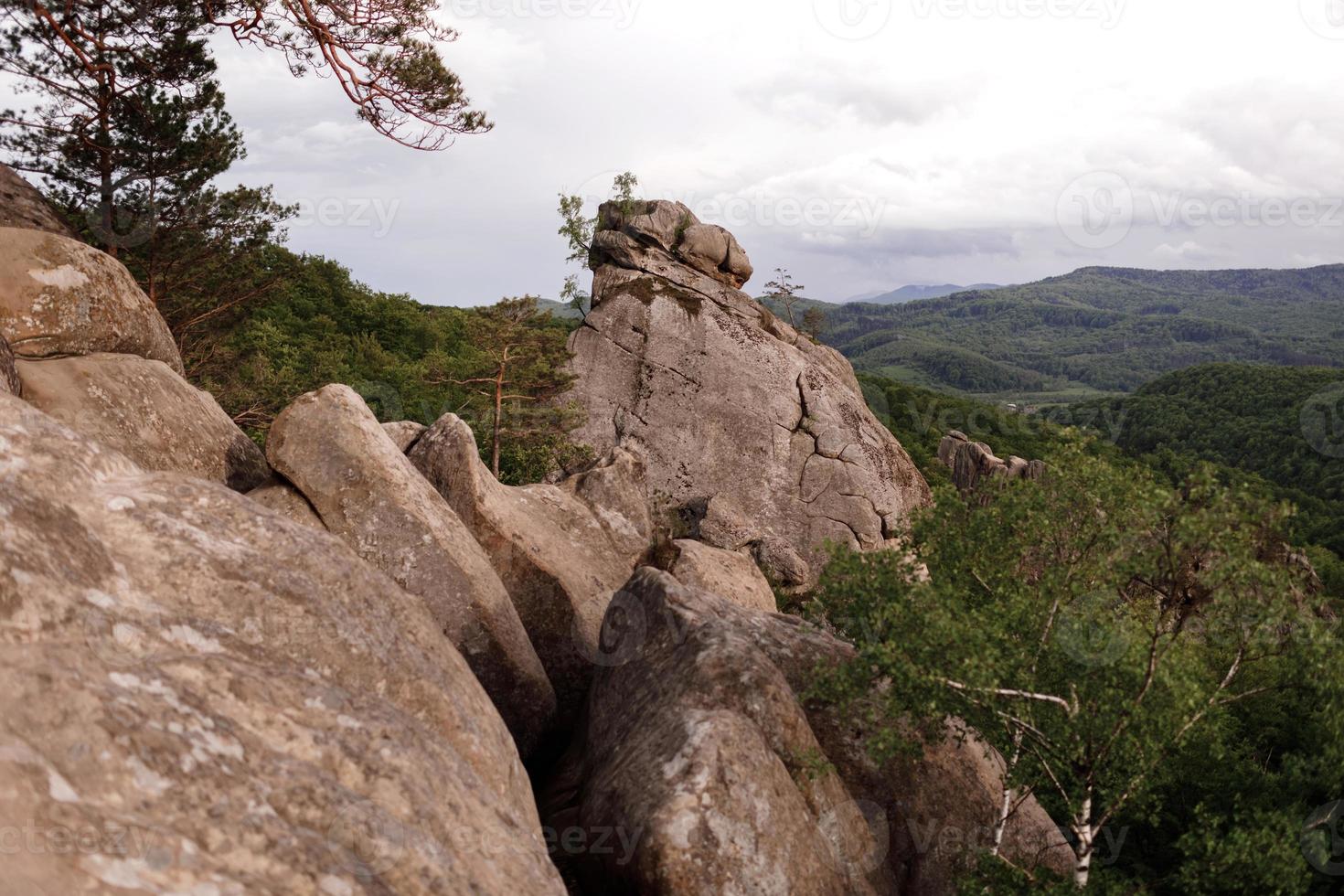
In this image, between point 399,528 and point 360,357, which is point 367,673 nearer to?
point 399,528

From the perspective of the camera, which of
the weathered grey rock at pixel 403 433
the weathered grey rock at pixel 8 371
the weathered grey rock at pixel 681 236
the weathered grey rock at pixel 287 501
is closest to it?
the weathered grey rock at pixel 8 371

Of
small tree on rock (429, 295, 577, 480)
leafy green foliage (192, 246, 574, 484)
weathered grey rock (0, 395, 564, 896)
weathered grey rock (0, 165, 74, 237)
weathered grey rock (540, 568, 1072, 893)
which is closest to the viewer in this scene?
weathered grey rock (0, 395, 564, 896)

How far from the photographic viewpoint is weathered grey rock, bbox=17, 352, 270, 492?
16.1 m

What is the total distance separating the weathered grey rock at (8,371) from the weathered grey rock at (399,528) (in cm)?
479

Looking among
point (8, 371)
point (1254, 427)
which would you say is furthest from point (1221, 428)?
point (8, 371)

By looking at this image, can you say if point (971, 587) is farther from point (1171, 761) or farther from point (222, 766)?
point (222, 766)

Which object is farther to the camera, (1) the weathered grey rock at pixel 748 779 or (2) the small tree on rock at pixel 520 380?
(2) the small tree on rock at pixel 520 380

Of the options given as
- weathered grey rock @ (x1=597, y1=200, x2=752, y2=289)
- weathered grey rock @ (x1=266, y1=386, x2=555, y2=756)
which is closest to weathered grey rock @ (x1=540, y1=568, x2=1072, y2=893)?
weathered grey rock @ (x1=266, y1=386, x2=555, y2=756)

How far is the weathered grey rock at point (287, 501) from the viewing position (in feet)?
60.3

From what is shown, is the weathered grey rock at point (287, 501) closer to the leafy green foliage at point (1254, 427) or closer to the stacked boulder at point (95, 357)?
the stacked boulder at point (95, 357)

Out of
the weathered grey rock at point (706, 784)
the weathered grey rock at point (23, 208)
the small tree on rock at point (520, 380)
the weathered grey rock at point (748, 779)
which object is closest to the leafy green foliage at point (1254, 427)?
the small tree on rock at point (520, 380)

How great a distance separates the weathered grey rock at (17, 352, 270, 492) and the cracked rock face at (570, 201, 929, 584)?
23.3 meters

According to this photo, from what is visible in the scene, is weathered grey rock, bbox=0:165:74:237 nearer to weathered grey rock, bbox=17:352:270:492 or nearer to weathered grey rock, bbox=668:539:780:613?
weathered grey rock, bbox=17:352:270:492

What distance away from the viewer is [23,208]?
1997 cm
